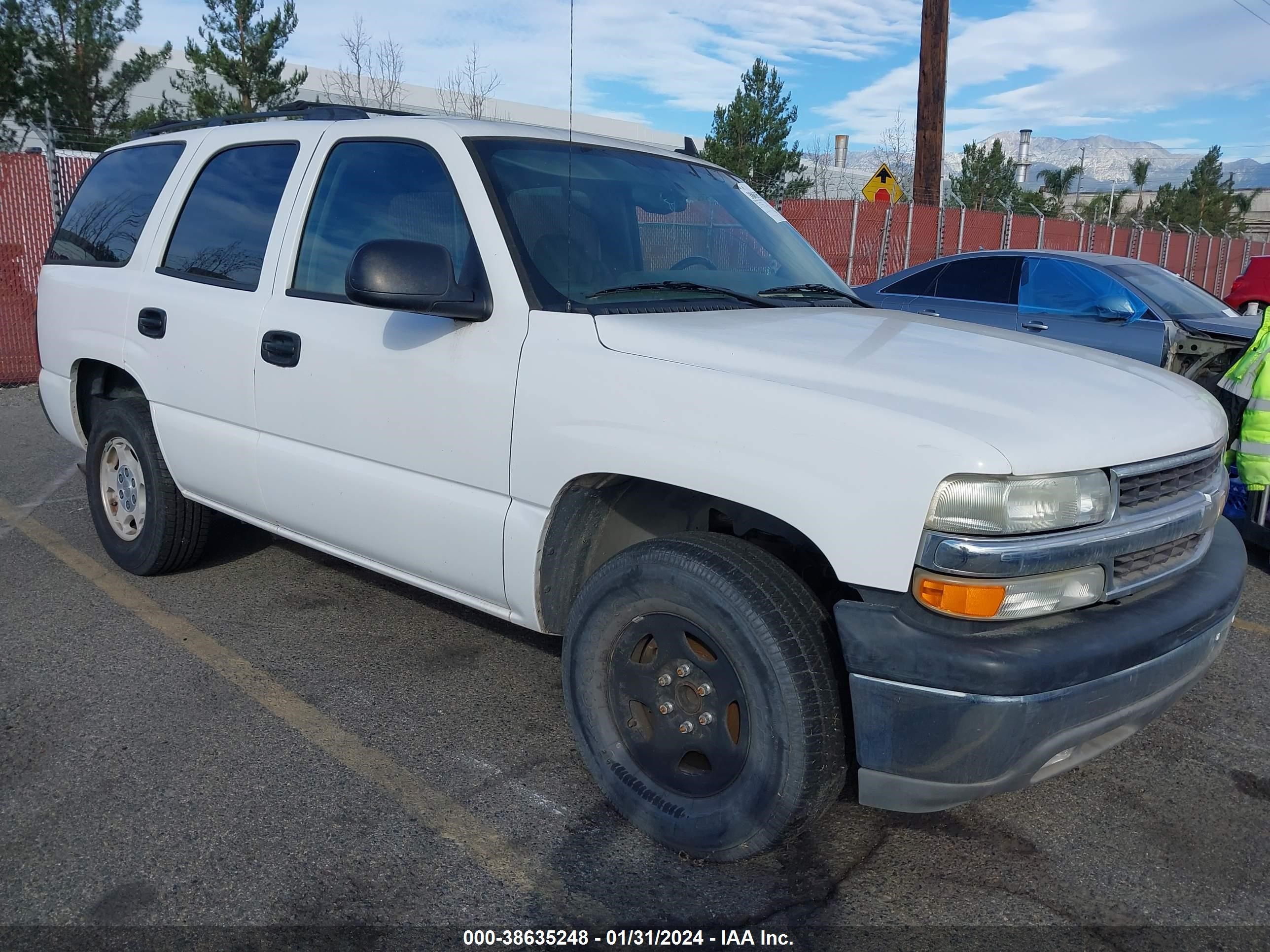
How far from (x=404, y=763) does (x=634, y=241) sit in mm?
1809

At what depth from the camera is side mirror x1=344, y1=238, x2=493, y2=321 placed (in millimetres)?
2955

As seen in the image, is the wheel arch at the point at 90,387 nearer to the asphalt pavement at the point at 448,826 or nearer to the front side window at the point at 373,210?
the asphalt pavement at the point at 448,826

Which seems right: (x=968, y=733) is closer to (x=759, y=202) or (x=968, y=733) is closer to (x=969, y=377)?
(x=969, y=377)

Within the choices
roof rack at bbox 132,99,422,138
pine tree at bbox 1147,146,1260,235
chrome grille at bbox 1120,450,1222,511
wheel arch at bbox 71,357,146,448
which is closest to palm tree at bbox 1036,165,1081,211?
pine tree at bbox 1147,146,1260,235

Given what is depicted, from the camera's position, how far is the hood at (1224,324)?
7184 mm

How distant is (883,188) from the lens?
1686 centimetres

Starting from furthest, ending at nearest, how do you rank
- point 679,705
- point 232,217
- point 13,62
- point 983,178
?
point 983,178
point 13,62
point 232,217
point 679,705

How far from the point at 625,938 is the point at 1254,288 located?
5988 mm

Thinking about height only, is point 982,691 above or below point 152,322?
below

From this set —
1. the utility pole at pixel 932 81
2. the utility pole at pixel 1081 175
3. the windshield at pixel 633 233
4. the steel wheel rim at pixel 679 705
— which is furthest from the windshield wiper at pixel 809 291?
the utility pole at pixel 1081 175

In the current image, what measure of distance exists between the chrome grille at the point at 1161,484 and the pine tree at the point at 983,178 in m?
31.3

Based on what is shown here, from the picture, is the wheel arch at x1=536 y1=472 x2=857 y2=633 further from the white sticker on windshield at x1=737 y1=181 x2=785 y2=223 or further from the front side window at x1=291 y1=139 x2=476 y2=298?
the white sticker on windshield at x1=737 y1=181 x2=785 y2=223

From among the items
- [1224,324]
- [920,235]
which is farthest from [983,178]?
[1224,324]

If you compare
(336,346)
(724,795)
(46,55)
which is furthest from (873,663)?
(46,55)
